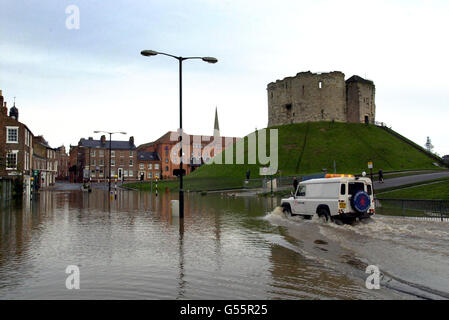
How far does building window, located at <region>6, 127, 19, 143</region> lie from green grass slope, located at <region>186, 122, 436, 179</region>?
34140 mm

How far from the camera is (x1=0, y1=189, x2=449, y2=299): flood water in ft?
22.1

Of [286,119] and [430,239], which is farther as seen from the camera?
[286,119]

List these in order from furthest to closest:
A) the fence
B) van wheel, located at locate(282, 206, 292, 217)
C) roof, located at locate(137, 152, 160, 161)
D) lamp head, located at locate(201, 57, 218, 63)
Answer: roof, located at locate(137, 152, 160, 161) < van wheel, located at locate(282, 206, 292, 217) < the fence < lamp head, located at locate(201, 57, 218, 63)

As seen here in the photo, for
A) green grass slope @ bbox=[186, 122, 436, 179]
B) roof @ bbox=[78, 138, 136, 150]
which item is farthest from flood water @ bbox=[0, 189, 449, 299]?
roof @ bbox=[78, 138, 136, 150]

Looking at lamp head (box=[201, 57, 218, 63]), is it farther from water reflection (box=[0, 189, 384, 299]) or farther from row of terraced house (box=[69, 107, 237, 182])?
row of terraced house (box=[69, 107, 237, 182])

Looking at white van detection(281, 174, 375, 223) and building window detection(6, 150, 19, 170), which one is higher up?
building window detection(6, 150, 19, 170)

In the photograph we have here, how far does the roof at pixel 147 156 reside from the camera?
333ft

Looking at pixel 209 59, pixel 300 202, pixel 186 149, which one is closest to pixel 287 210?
pixel 300 202

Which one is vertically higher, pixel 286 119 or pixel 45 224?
pixel 286 119
